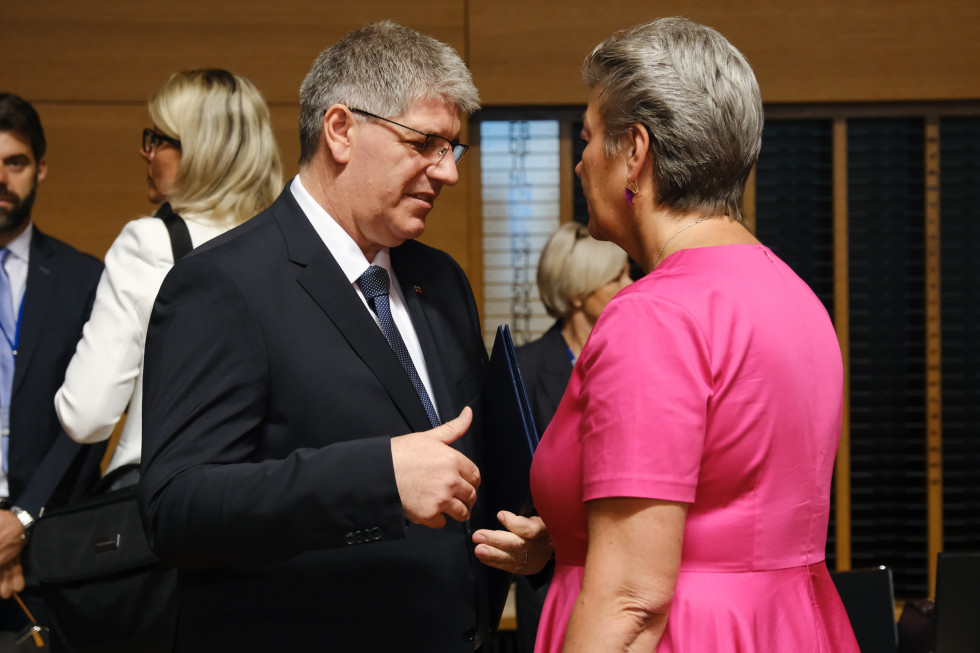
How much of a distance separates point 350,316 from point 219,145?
0.84 metres

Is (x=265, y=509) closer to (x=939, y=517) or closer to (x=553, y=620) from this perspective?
(x=553, y=620)

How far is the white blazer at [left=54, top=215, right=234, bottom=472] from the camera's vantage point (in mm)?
1903

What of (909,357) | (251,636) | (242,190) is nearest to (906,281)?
(909,357)

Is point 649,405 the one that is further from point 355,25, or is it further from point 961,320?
point 961,320

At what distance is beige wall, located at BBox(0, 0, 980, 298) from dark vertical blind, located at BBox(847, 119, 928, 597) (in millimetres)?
327

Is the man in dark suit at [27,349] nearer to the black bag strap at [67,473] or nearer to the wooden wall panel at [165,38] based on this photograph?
the black bag strap at [67,473]

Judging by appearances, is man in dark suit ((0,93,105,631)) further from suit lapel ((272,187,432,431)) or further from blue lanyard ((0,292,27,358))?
suit lapel ((272,187,432,431))

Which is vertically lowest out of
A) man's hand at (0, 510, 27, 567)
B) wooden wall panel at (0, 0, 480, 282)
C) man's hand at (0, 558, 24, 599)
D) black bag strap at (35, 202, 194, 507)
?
man's hand at (0, 558, 24, 599)

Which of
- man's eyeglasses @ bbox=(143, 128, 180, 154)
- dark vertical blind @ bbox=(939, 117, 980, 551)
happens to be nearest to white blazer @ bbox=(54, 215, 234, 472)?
man's eyeglasses @ bbox=(143, 128, 180, 154)

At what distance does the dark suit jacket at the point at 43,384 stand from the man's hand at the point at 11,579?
12cm

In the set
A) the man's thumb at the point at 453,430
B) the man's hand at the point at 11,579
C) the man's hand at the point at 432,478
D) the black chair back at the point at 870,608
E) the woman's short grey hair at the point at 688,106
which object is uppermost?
the woman's short grey hair at the point at 688,106

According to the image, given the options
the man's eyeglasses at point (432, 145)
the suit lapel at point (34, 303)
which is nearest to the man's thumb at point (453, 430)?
the man's eyeglasses at point (432, 145)

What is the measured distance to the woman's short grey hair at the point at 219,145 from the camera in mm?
2031

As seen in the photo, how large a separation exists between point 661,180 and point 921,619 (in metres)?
1.58
